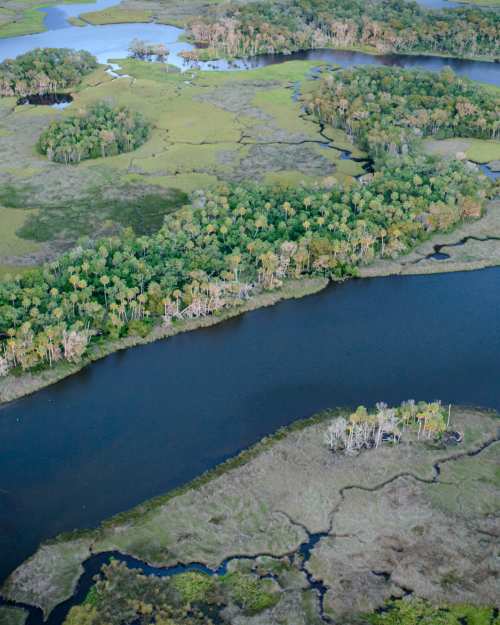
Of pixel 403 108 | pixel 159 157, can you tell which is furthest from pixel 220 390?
pixel 403 108

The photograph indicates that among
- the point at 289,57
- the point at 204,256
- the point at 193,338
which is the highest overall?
the point at 289,57

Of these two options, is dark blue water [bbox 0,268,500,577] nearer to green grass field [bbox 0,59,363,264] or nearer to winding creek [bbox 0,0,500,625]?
winding creek [bbox 0,0,500,625]

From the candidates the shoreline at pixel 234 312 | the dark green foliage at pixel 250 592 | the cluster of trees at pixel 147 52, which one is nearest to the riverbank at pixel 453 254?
the shoreline at pixel 234 312

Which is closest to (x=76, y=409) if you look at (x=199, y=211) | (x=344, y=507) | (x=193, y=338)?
(x=193, y=338)

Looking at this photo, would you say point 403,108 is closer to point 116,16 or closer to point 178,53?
point 178,53

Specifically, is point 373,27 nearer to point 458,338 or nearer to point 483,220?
point 483,220

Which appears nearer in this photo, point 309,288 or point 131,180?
point 309,288
